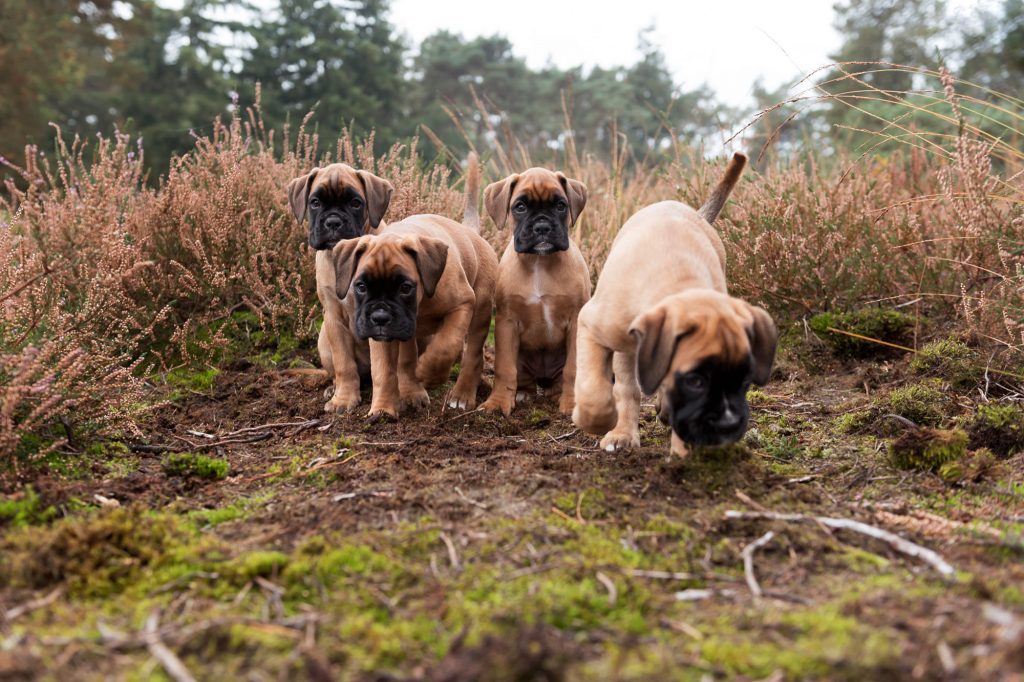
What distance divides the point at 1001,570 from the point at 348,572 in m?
2.24

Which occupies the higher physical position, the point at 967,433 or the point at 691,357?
the point at 691,357

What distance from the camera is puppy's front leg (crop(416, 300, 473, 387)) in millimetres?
5680

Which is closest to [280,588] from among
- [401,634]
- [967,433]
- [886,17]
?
[401,634]

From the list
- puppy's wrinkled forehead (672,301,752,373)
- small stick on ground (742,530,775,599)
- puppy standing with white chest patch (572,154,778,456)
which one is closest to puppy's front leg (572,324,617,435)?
puppy standing with white chest patch (572,154,778,456)

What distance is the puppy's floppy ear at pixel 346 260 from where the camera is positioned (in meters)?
5.45

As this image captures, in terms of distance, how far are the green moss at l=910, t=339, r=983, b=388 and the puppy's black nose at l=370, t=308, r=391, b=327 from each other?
11.2 feet

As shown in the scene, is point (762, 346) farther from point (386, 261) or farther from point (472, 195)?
point (472, 195)

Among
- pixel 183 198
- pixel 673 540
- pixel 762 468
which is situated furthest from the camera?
pixel 183 198

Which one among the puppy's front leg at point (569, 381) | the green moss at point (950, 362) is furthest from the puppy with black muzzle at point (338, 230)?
the green moss at point (950, 362)

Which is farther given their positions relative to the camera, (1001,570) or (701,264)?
(701,264)

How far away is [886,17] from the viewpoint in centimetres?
3562

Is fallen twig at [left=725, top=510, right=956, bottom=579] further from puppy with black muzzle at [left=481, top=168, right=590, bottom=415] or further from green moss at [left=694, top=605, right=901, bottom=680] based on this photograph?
puppy with black muzzle at [left=481, top=168, right=590, bottom=415]

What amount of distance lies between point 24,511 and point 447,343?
8.78ft

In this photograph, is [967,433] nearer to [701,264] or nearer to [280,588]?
[701,264]
